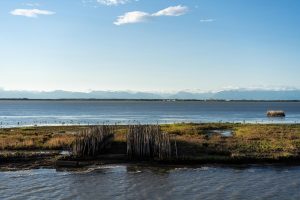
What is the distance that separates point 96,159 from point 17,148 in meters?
9.50

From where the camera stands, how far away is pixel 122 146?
39906 mm

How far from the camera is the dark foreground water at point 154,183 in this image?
26203 mm

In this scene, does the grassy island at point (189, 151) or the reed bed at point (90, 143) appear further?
the reed bed at point (90, 143)

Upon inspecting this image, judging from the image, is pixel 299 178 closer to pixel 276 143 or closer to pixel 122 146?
pixel 276 143

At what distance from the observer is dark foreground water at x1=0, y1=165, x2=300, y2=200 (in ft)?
86.0

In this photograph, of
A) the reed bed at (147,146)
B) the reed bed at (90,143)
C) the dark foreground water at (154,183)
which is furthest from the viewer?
the reed bed at (90,143)

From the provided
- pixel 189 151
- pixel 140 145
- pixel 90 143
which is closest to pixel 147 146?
pixel 140 145

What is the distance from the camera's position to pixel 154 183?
2906 centimetres

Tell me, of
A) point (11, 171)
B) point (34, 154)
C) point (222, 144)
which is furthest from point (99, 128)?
point (222, 144)

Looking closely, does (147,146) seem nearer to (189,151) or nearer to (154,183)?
(189,151)

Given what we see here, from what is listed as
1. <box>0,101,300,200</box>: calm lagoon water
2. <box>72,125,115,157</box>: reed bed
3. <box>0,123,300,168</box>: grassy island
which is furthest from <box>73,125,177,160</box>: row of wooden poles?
<box>0,101,300,200</box>: calm lagoon water

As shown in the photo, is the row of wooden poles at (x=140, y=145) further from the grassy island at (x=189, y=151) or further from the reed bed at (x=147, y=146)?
the grassy island at (x=189, y=151)

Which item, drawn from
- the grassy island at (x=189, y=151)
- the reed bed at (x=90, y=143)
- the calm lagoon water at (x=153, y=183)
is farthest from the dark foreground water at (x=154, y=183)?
the reed bed at (x=90, y=143)

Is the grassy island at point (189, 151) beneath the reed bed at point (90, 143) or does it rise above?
beneath
